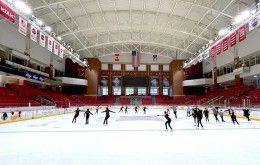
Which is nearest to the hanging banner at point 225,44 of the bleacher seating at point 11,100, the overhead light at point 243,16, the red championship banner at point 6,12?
the overhead light at point 243,16

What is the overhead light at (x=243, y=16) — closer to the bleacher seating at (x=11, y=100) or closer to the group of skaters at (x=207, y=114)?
the group of skaters at (x=207, y=114)

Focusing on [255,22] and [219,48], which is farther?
[219,48]

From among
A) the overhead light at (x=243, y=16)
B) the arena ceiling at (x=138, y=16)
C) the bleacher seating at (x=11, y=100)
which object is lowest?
the bleacher seating at (x=11, y=100)

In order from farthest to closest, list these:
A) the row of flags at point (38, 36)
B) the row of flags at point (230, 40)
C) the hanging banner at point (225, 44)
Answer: the hanging banner at point (225, 44) < the row of flags at point (230, 40) < the row of flags at point (38, 36)

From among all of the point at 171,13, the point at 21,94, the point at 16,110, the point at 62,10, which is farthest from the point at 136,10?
the point at 16,110

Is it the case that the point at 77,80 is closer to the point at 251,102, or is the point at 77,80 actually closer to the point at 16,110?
the point at 16,110

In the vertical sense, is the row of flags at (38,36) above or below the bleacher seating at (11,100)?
above

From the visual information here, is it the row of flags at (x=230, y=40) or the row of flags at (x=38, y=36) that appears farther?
the row of flags at (x=230, y=40)

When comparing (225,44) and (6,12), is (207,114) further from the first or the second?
(6,12)

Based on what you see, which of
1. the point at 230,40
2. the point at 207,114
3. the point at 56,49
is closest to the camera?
the point at 207,114

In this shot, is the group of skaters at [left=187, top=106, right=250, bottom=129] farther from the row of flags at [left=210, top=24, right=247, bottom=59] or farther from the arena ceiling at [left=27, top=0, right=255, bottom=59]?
the arena ceiling at [left=27, top=0, right=255, bottom=59]

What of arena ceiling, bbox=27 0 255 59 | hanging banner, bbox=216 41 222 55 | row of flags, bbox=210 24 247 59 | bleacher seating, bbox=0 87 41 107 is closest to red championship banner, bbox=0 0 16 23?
bleacher seating, bbox=0 87 41 107

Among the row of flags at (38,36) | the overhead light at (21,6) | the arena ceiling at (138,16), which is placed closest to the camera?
the row of flags at (38,36)

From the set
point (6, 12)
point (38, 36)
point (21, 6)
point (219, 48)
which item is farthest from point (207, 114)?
point (21, 6)
